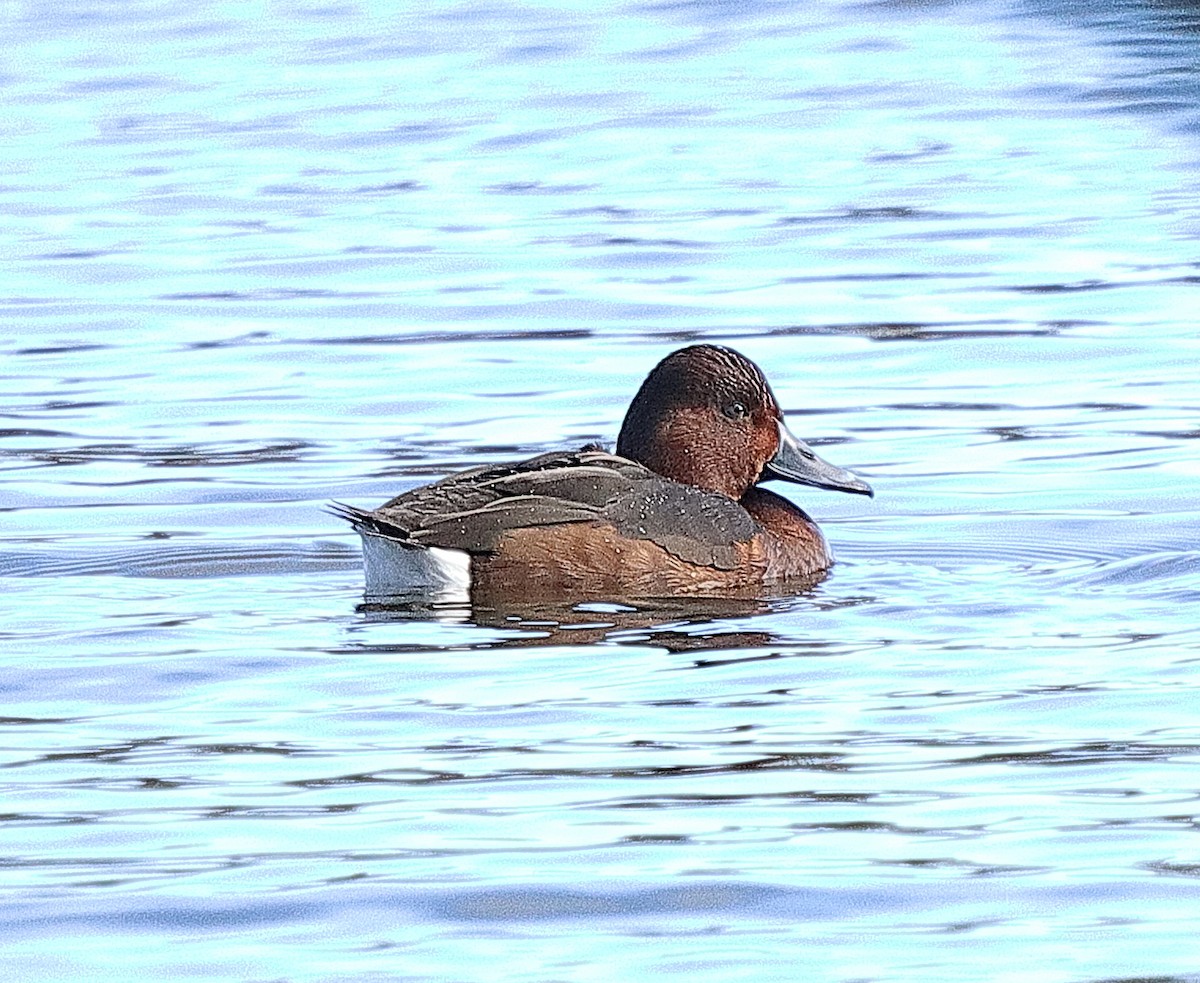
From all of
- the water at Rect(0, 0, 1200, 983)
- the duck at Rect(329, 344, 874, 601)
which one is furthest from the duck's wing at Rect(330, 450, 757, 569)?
the water at Rect(0, 0, 1200, 983)

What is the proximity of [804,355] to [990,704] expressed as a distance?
5.95 m

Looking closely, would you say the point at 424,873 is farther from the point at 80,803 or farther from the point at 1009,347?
the point at 1009,347

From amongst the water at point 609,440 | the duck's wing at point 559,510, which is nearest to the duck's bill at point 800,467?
the water at point 609,440

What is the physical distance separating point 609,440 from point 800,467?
1.83 metres

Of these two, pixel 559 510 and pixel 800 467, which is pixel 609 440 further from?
pixel 559 510

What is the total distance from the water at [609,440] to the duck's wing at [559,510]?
0.81 ft

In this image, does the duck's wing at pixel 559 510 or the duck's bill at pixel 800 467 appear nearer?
the duck's wing at pixel 559 510

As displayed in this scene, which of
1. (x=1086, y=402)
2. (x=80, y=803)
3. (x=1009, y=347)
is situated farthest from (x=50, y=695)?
(x=1009, y=347)

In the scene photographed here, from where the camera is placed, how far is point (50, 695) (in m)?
6.94

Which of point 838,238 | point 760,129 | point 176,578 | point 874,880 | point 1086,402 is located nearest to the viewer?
point 874,880

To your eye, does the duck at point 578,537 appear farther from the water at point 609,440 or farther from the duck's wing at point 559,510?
the water at point 609,440

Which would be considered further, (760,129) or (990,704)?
(760,129)

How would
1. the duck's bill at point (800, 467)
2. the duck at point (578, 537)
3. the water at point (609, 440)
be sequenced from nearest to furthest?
the water at point (609, 440) < the duck at point (578, 537) < the duck's bill at point (800, 467)

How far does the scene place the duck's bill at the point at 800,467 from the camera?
30.3 feet
